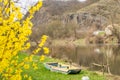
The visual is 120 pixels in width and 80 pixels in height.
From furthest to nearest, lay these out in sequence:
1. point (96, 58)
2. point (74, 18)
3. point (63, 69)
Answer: point (74, 18) → point (96, 58) → point (63, 69)

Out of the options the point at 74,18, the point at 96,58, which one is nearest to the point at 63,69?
the point at 96,58

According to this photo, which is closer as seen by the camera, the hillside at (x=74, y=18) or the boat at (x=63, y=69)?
the boat at (x=63, y=69)

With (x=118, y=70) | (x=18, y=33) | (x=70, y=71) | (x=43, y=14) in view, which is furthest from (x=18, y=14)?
(x=43, y=14)

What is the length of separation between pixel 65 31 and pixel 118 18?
17.1 m

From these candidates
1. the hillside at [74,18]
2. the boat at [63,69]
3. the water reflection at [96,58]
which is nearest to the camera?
the boat at [63,69]

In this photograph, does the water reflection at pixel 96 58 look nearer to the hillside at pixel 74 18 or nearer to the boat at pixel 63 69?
the boat at pixel 63 69

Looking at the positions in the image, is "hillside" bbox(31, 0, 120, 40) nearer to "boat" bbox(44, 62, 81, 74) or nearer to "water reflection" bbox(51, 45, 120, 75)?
"water reflection" bbox(51, 45, 120, 75)

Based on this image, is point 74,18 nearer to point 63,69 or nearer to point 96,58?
point 96,58

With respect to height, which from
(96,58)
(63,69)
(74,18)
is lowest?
(96,58)

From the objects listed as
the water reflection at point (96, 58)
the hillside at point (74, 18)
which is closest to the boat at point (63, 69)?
the water reflection at point (96, 58)

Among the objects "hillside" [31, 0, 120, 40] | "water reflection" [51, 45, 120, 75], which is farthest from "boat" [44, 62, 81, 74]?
"hillside" [31, 0, 120, 40]

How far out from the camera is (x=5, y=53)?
5355 mm

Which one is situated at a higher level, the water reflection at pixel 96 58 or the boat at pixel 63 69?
the boat at pixel 63 69

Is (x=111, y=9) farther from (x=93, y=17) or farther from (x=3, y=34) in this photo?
(x=3, y=34)
